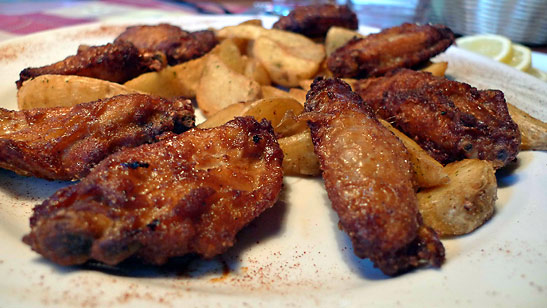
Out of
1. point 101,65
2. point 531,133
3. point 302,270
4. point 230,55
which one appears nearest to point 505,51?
point 531,133

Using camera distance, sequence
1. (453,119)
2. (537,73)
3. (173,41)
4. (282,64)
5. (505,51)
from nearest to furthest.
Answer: (453,119) < (282,64) < (173,41) < (537,73) < (505,51)

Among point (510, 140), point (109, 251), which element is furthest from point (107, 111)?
point (510, 140)

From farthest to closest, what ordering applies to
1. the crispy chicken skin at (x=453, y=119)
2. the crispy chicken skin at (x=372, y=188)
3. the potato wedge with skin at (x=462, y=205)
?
1. the crispy chicken skin at (x=453, y=119)
2. the potato wedge with skin at (x=462, y=205)
3. the crispy chicken skin at (x=372, y=188)

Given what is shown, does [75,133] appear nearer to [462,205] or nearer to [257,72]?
[257,72]

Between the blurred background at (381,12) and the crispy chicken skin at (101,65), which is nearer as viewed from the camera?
the crispy chicken skin at (101,65)

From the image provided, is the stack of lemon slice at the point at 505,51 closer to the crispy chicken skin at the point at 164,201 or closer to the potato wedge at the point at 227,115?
the potato wedge at the point at 227,115

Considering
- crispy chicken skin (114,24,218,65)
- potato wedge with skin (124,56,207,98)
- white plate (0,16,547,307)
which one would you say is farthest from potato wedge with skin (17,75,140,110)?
crispy chicken skin (114,24,218,65)

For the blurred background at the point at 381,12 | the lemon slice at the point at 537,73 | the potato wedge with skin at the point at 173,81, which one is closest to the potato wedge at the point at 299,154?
the potato wedge with skin at the point at 173,81
